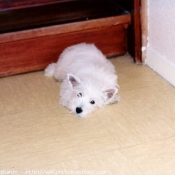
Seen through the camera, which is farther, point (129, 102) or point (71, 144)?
point (129, 102)

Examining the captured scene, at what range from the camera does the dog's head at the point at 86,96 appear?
210 cm

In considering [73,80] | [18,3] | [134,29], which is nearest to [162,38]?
[134,29]

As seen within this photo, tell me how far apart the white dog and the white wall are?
0.35m

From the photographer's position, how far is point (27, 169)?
1.70 m

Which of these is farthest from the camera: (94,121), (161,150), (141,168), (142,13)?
(142,13)

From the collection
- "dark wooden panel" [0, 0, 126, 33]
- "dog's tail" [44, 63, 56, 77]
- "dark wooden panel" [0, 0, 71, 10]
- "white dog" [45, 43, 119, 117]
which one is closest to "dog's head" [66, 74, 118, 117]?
"white dog" [45, 43, 119, 117]

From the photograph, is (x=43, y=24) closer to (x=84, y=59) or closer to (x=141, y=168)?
(x=84, y=59)

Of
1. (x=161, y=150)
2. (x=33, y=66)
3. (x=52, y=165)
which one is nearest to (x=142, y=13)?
(x=33, y=66)

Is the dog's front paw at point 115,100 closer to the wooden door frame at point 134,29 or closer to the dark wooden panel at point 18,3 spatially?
the wooden door frame at point 134,29

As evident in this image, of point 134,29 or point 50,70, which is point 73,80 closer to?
point 50,70

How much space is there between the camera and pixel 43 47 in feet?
8.52

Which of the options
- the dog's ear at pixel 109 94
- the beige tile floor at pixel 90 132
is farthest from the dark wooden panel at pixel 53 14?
the dog's ear at pixel 109 94

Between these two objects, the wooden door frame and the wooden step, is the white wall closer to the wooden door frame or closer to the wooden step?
the wooden door frame

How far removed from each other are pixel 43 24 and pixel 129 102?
79 centimetres
